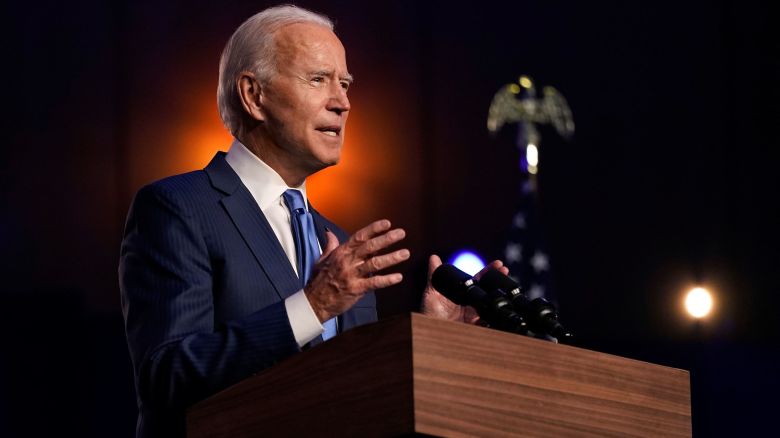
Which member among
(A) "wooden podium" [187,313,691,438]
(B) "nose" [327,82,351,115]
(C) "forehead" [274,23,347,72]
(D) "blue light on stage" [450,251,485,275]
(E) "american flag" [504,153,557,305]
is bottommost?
(A) "wooden podium" [187,313,691,438]

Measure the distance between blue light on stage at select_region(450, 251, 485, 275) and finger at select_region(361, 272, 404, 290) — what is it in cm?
316

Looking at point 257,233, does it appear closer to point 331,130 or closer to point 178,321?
point 178,321

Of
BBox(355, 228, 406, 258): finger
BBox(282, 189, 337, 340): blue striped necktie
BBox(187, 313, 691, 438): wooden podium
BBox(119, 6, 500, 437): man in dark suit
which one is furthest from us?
BBox(282, 189, 337, 340): blue striped necktie

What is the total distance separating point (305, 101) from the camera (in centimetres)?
271

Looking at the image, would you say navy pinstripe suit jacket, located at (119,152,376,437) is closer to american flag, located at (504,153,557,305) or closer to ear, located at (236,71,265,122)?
ear, located at (236,71,265,122)

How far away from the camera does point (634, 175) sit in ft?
19.0

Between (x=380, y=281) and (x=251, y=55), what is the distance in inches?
38.9

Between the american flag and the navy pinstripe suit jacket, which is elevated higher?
the american flag

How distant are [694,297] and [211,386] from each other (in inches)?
159

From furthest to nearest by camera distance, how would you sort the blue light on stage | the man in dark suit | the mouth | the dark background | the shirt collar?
the blue light on stage
the dark background
the mouth
the shirt collar
the man in dark suit

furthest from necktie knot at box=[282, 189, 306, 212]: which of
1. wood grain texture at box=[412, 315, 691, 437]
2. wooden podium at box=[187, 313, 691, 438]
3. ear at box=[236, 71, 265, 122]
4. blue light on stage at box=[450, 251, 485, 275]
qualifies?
blue light on stage at box=[450, 251, 485, 275]

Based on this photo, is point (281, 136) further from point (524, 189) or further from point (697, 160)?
point (697, 160)

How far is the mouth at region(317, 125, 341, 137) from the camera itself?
271cm

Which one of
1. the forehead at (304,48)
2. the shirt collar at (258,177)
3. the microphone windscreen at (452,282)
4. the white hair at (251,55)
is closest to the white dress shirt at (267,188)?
the shirt collar at (258,177)
